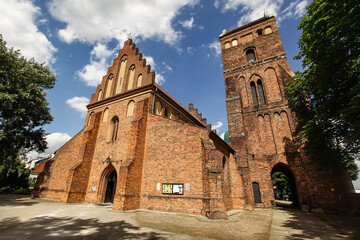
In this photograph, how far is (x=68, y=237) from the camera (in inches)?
211

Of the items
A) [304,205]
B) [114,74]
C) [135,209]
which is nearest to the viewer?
[135,209]

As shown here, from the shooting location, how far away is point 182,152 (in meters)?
11.6

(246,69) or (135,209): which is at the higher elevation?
(246,69)

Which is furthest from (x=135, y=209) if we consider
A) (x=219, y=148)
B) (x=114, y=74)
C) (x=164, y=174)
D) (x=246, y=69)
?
(x=246, y=69)

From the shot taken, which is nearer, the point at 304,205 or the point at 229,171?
the point at 304,205

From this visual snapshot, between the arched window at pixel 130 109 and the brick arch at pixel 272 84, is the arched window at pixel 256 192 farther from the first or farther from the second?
the arched window at pixel 130 109

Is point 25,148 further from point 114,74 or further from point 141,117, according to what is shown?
point 141,117

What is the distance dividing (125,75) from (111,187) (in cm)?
1053

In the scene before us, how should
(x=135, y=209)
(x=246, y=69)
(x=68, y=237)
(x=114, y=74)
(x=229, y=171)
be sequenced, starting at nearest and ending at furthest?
(x=68, y=237)
(x=135, y=209)
(x=229, y=171)
(x=114, y=74)
(x=246, y=69)

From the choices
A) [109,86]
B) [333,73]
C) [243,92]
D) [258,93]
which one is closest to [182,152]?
[333,73]

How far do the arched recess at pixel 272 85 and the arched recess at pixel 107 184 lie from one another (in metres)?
18.0

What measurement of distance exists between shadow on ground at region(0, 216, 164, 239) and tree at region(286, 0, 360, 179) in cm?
967

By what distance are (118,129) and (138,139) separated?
3126 millimetres

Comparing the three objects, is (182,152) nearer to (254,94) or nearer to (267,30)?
(254,94)
